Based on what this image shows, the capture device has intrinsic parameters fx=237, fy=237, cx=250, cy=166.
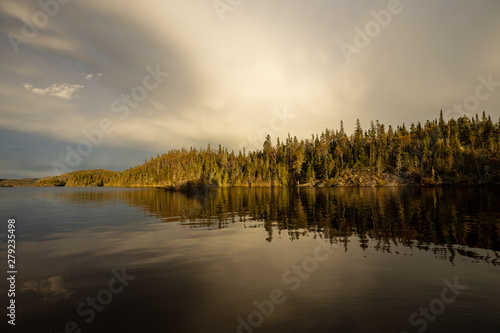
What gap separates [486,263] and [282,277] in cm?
1300

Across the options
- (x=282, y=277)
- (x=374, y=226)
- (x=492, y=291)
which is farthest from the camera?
(x=374, y=226)

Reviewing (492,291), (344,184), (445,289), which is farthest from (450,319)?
(344,184)

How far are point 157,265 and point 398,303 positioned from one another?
1364cm

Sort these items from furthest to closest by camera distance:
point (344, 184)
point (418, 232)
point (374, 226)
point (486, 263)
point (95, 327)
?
1. point (344, 184)
2. point (374, 226)
3. point (418, 232)
4. point (486, 263)
5. point (95, 327)

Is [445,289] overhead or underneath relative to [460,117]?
underneath

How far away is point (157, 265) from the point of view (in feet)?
51.2

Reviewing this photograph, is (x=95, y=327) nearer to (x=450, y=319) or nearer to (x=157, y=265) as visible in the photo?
(x=157, y=265)

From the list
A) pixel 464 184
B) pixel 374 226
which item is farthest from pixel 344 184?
pixel 374 226

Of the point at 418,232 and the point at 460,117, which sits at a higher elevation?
the point at 460,117

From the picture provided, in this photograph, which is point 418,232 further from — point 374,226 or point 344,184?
point 344,184

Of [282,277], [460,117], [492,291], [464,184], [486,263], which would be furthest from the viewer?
[460,117]

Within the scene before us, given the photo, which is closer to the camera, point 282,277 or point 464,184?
point 282,277

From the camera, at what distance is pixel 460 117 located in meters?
200

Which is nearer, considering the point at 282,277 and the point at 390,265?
the point at 282,277
